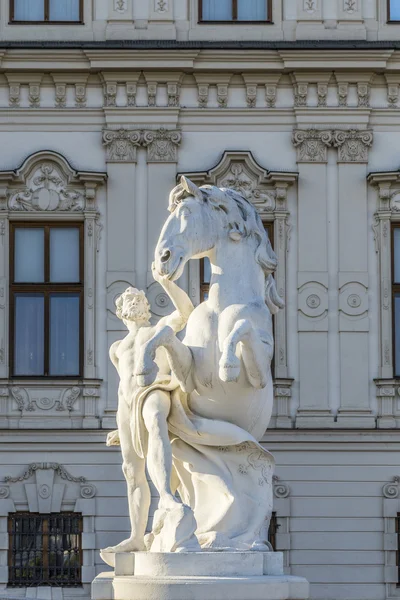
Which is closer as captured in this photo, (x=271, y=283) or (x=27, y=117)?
(x=271, y=283)

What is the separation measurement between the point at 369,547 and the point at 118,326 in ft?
13.2

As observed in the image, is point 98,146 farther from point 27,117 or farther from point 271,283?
point 271,283

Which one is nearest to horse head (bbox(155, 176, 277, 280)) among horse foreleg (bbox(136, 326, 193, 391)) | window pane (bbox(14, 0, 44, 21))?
horse foreleg (bbox(136, 326, 193, 391))

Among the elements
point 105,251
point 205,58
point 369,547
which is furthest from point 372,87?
point 369,547

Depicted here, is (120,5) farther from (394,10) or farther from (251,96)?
(394,10)

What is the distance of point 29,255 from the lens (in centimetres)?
2402

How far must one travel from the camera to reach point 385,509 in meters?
23.5

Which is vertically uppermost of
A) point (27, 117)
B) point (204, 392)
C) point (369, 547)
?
point (27, 117)

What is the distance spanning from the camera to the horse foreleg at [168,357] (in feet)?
34.6

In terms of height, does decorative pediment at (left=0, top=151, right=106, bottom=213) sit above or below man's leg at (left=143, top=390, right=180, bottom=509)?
above

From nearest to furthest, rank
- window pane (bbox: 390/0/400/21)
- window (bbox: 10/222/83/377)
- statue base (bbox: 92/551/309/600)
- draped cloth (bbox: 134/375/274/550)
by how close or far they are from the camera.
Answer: statue base (bbox: 92/551/309/600) → draped cloth (bbox: 134/375/274/550) → window (bbox: 10/222/83/377) → window pane (bbox: 390/0/400/21)

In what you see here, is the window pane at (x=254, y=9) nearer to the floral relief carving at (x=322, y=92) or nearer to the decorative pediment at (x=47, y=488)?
the floral relief carving at (x=322, y=92)

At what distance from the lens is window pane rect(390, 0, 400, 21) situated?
2456cm

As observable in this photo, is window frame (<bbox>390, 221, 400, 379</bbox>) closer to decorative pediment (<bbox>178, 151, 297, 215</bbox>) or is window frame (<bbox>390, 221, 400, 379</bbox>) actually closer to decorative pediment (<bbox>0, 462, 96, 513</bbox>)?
decorative pediment (<bbox>178, 151, 297, 215</bbox>)
